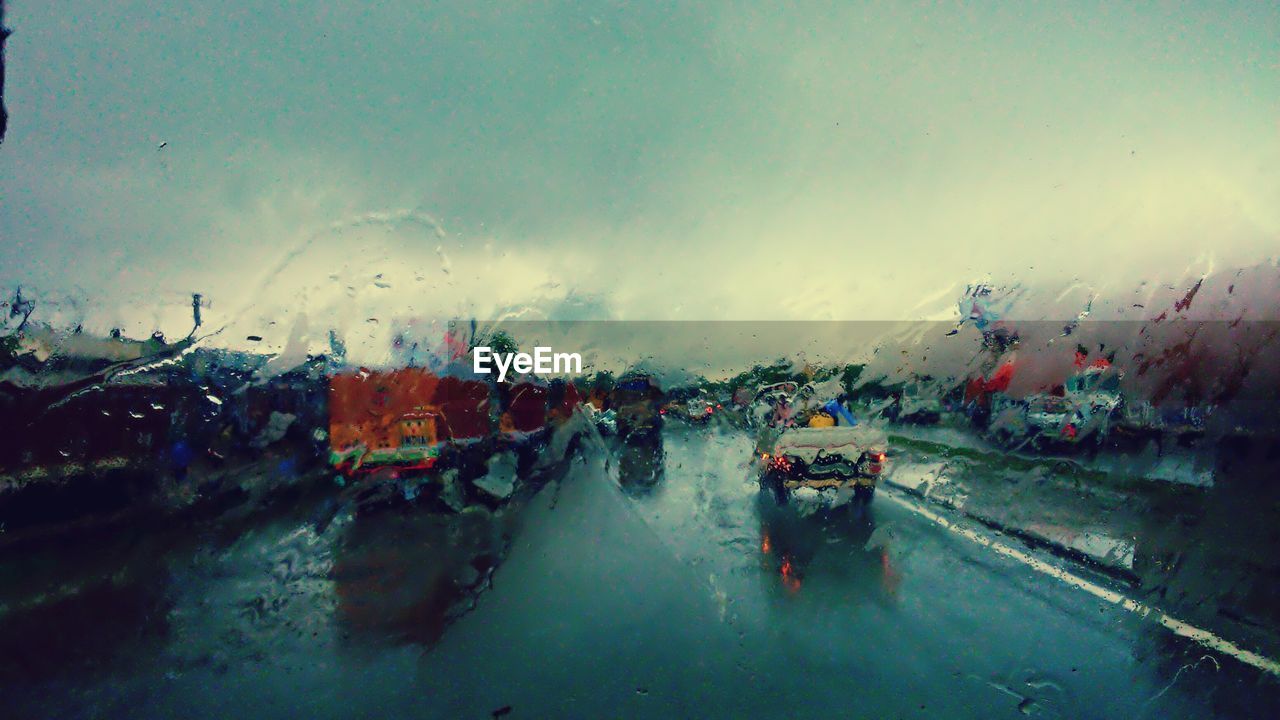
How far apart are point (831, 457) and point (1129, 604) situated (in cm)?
512

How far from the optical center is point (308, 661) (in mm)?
5570

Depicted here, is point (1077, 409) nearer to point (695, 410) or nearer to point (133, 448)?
point (133, 448)

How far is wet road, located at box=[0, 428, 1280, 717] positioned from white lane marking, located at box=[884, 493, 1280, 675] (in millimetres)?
198

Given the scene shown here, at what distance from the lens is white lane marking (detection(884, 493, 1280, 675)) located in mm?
5051

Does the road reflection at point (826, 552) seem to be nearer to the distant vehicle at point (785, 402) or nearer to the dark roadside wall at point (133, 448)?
the distant vehicle at point (785, 402)

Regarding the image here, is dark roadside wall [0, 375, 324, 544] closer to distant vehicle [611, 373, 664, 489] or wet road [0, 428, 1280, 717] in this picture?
wet road [0, 428, 1280, 717]

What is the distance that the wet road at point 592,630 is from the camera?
4.62 meters

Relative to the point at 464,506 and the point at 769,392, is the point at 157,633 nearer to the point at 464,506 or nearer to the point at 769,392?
the point at 464,506

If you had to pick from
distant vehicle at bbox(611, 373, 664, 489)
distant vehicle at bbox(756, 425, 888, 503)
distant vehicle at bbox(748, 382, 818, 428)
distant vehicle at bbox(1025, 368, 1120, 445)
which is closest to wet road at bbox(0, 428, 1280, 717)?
distant vehicle at bbox(756, 425, 888, 503)

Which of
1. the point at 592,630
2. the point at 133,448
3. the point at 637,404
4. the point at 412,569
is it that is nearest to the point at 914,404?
the point at 592,630

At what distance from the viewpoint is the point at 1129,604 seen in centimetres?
632

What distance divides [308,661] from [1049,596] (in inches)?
286

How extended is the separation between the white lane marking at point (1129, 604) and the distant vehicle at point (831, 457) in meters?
1.54

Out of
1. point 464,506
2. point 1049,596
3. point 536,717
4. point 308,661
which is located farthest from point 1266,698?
point 464,506
